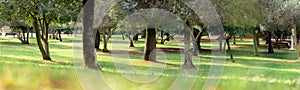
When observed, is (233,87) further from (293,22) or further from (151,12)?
(293,22)

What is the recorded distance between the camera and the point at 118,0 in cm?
1681

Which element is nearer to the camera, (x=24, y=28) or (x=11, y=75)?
(x=11, y=75)

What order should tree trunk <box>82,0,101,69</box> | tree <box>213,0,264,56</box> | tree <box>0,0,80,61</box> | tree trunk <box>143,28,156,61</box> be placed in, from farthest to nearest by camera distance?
tree trunk <box>143,28,156,61</box>, tree <box>213,0,264,56</box>, tree <box>0,0,80,61</box>, tree trunk <box>82,0,101,69</box>

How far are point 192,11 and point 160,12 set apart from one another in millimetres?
2148

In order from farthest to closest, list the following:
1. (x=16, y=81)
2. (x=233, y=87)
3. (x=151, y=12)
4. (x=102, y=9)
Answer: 1. (x=151, y=12)
2. (x=102, y=9)
3. (x=16, y=81)
4. (x=233, y=87)

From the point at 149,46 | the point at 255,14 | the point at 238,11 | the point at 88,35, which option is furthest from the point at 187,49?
the point at 88,35

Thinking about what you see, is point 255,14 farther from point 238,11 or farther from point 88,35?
point 88,35

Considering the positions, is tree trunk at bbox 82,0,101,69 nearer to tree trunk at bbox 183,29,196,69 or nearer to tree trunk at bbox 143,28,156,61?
tree trunk at bbox 183,29,196,69

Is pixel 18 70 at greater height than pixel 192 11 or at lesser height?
lesser

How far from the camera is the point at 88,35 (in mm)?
12930

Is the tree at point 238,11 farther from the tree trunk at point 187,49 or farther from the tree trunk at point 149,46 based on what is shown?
the tree trunk at point 149,46

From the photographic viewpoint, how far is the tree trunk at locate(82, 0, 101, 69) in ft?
41.5

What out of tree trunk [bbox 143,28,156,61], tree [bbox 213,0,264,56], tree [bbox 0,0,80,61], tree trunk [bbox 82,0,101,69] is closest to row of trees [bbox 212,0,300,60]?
tree [bbox 213,0,264,56]

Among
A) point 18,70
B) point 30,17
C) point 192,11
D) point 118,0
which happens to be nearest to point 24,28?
point 30,17
